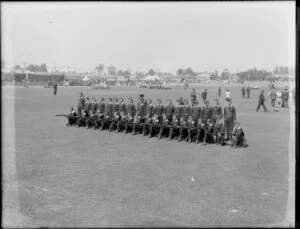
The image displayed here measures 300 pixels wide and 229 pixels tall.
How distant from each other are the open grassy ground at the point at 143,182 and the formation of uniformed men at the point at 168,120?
60cm

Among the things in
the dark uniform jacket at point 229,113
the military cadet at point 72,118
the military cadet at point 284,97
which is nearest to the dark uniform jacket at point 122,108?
the military cadet at point 72,118

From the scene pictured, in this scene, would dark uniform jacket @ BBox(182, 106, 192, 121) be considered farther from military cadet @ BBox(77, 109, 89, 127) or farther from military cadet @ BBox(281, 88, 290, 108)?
military cadet @ BBox(281, 88, 290, 108)

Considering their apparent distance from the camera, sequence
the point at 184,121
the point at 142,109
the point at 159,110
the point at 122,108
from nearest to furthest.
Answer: the point at 184,121 → the point at 159,110 → the point at 142,109 → the point at 122,108

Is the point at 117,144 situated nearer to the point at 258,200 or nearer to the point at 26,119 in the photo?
the point at 258,200

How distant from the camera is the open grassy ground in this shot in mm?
6207

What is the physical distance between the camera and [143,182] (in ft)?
27.1

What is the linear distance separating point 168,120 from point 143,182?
236 inches

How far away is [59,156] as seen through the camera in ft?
36.0

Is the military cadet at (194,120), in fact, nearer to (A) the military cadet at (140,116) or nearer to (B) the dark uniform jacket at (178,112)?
(B) the dark uniform jacket at (178,112)

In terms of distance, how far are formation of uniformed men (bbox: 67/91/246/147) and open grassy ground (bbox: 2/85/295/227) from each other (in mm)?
598

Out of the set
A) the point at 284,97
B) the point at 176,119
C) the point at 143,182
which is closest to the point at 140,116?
the point at 176,119

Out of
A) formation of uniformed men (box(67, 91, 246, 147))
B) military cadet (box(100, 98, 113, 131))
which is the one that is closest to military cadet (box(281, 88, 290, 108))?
formation of uniformed men (box(67, 91, 246, 147))

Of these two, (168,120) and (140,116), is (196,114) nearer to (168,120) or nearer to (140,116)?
(168,120)

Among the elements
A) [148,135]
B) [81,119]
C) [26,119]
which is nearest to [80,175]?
A: [148,135]
